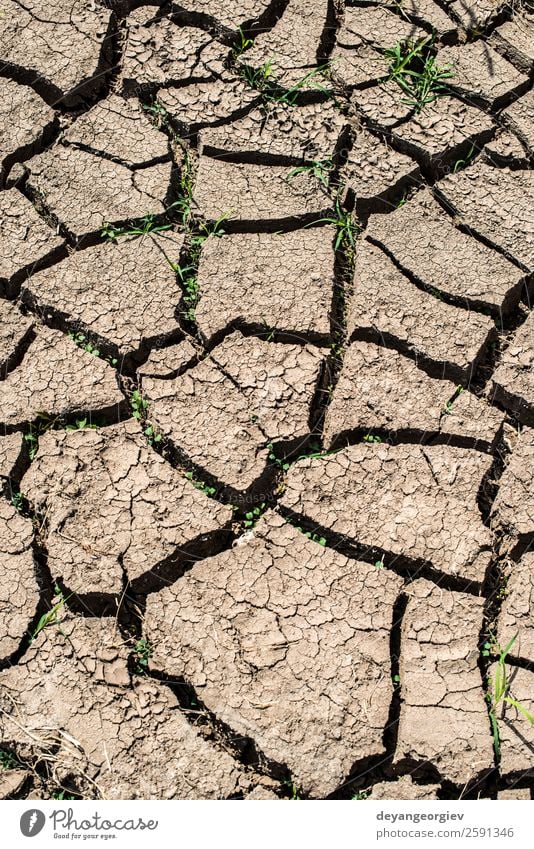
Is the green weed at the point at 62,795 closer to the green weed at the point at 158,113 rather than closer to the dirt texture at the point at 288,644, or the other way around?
the dirt texture at the point at 288,644

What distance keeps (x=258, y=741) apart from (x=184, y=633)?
298mm

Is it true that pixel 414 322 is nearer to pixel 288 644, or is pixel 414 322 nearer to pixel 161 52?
pixel 288 644

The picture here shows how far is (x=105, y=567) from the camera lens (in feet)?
7.18

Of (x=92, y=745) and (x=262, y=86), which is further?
(x=262, y=86)

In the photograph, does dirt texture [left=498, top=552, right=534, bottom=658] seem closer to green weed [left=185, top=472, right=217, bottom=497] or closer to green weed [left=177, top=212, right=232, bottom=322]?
green weed [left=185, top=472, right=217, bottom=497]

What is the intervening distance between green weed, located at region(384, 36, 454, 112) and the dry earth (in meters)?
0.01

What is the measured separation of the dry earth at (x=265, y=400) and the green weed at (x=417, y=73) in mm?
14

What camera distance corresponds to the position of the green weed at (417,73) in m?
2.75

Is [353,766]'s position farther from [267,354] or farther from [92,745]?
[267,354]

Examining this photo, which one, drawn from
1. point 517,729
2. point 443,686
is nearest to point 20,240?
point 443,686

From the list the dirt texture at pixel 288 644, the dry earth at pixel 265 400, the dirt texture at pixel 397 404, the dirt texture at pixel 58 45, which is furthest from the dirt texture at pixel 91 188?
the dirt texture at pixel 288 644

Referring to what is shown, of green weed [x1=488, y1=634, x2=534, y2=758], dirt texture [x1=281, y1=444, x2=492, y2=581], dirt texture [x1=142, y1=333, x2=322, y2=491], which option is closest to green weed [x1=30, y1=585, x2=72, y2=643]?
dirt texture [x1=142, y1=333, x2=322, y2=491]

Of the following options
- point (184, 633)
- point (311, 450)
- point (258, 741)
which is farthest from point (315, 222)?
point (258, 741)

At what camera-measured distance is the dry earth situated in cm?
205
